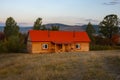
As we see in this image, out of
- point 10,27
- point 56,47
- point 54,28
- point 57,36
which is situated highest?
point 10,27

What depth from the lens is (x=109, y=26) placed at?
72250mm

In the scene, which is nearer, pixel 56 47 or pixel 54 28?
pixel 56 47

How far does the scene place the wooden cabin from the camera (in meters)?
47.5

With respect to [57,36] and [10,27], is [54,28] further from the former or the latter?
[57,36]

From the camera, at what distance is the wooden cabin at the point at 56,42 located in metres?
47.5

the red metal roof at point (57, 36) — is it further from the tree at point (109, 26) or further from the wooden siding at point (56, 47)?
the tree at point (109, 26)

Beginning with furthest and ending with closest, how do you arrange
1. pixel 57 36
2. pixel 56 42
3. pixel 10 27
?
pixel 10 27 < pixel 57 36 < pixel 56 42

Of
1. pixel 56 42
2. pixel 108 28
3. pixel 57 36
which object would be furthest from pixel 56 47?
pixel 108 28

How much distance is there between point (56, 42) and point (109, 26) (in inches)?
1132

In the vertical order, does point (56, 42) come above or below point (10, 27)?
below

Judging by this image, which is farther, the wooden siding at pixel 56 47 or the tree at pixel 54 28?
the tree at pixel 54 28

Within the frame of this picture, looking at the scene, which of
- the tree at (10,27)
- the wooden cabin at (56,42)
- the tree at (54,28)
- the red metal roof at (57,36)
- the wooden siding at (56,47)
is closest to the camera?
the wooden siding at (56,47)

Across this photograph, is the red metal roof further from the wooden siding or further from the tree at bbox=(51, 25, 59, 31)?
the tree at bbox=(51, 25, 59, 31)

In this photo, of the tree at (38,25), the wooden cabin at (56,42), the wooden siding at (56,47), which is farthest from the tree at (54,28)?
the wooden siding at (56,47)
